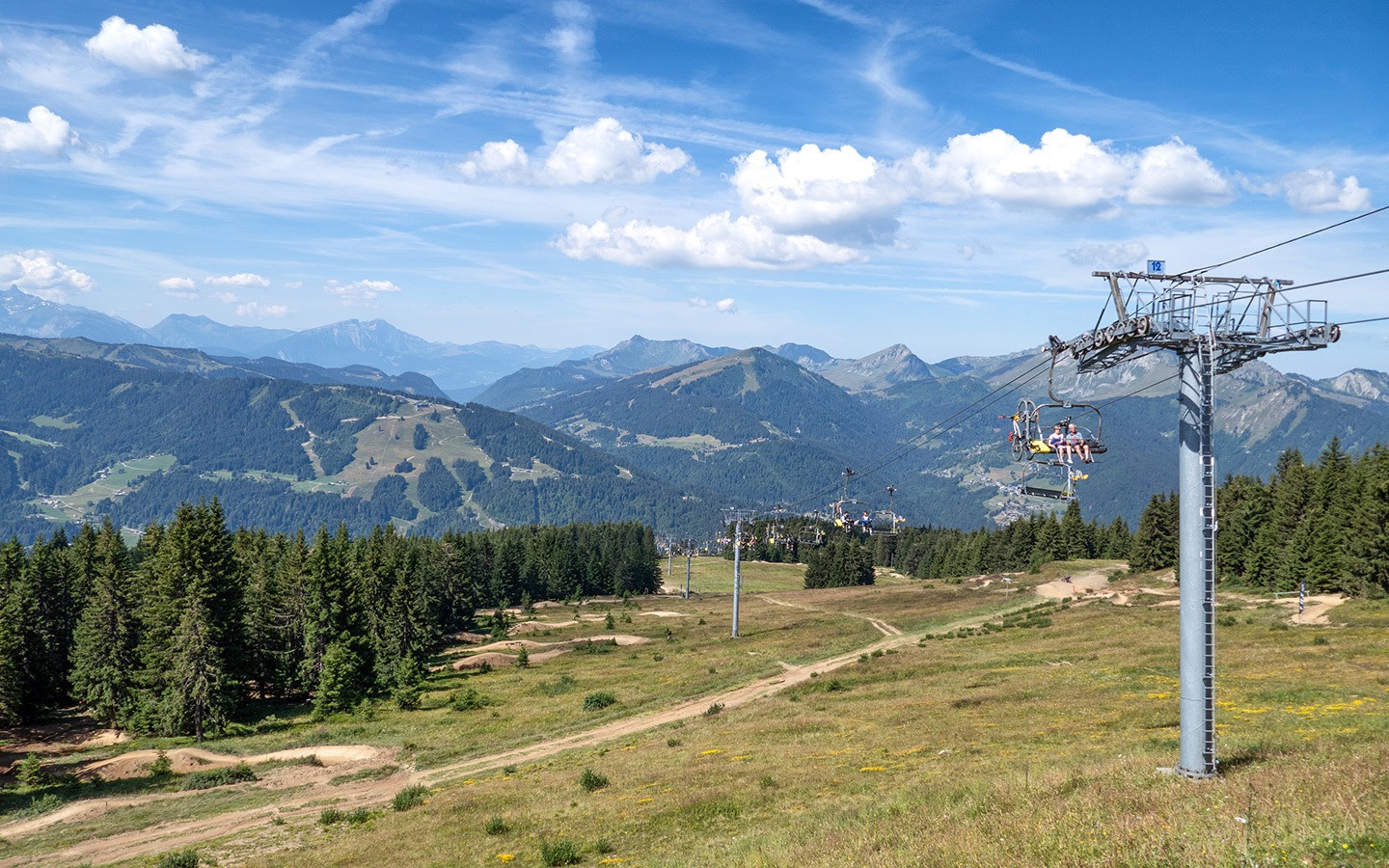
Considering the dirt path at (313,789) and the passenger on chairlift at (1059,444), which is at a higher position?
the passenger on chairlift at (1059,444)

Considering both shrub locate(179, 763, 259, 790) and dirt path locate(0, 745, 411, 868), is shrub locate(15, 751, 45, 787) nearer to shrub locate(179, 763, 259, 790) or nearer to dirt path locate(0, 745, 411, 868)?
dirt path locate(0, 745, 411, 868)

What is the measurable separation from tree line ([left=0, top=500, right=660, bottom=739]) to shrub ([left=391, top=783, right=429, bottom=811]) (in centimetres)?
3267

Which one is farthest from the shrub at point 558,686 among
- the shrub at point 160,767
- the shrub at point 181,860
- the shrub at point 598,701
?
the shrub at point 181,860

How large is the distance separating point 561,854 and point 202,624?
165 feet

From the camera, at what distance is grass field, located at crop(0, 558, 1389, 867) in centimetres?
1753

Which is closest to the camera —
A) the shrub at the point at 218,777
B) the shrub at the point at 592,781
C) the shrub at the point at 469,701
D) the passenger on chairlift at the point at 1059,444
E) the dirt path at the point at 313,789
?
the passenger on chairlift at the point at 1059,444

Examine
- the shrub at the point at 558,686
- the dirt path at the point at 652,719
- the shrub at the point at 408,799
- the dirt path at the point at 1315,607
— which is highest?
the dirt path at the point at 1315,607

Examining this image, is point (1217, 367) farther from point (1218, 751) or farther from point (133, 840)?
point (133, 840)

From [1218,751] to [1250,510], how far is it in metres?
84.2

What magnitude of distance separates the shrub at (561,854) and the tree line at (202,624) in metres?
49.5

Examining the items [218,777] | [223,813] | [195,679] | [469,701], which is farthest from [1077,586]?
[195,679]

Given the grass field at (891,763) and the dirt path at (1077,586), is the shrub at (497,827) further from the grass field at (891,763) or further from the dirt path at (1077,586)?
the dirt path at (1077,586)

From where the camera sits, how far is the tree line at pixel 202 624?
63.2 metres

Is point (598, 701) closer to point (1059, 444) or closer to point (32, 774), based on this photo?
point (32, 774)
